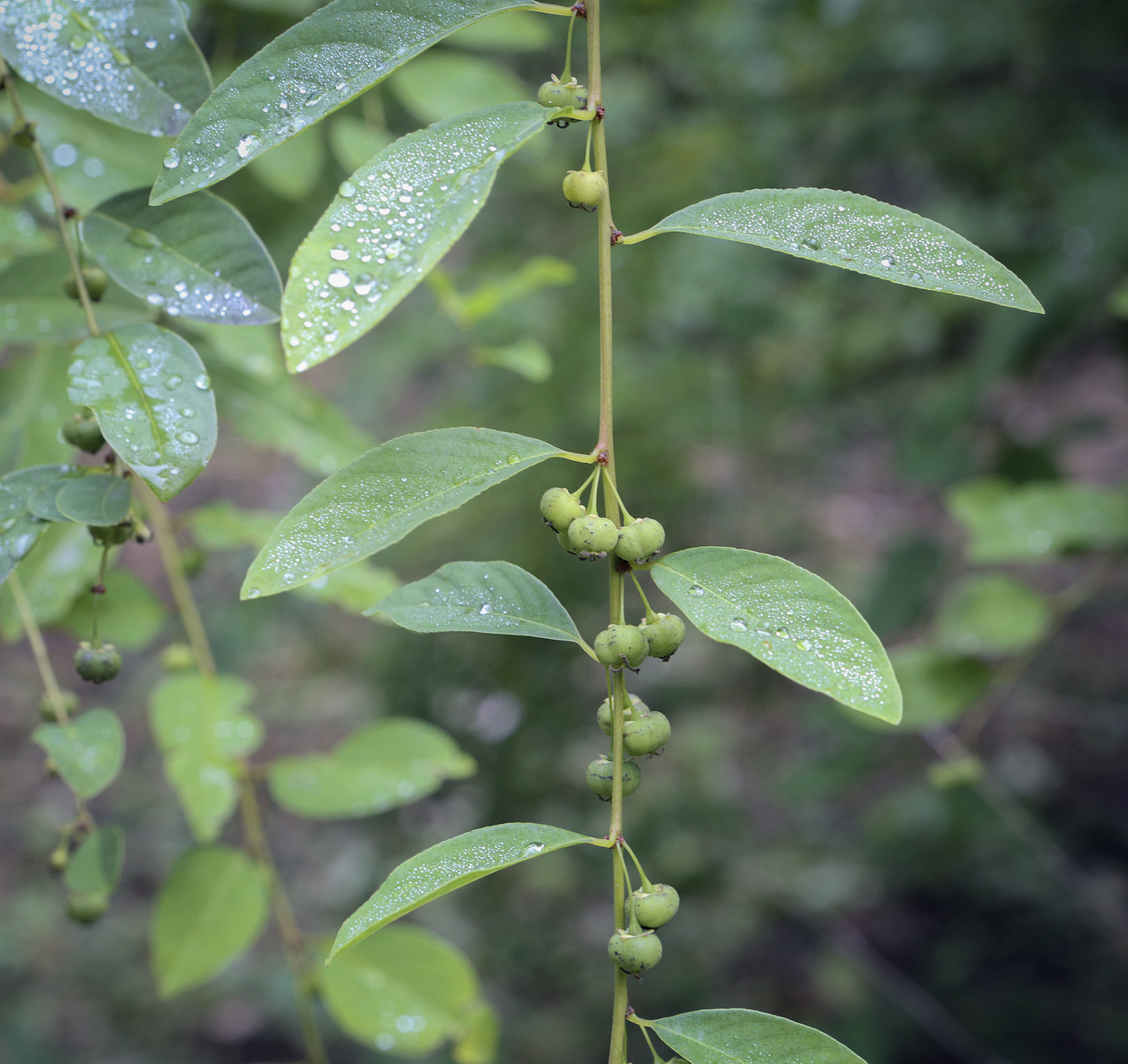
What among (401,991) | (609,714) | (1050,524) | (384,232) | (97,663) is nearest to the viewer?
(384,232)

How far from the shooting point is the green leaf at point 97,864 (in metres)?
0.75

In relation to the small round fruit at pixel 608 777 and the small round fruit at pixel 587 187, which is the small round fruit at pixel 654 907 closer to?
the small round fruit at pixel 608 777

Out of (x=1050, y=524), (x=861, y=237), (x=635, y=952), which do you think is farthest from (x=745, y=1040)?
(x=1050, y=524)

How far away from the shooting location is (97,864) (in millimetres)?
756

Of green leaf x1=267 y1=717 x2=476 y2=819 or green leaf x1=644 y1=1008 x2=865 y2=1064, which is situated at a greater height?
green leaf x1=644 y1=1008 x2=865 y2=1064

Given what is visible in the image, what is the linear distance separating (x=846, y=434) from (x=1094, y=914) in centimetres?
150

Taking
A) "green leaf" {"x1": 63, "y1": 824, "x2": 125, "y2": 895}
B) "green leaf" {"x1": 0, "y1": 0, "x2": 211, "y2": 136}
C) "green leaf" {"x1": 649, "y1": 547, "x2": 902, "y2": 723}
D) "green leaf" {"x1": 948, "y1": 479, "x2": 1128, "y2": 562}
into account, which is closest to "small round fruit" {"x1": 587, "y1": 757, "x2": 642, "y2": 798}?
"green leaf" {"x1": 649, "y1": 547, "x2": 902, "y2": 723}

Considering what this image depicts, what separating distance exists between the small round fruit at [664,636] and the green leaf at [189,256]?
321 mm

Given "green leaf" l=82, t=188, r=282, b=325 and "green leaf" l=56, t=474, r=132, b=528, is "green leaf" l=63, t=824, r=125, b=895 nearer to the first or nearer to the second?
"green leaf" l=56, t=474, r=132, b=528

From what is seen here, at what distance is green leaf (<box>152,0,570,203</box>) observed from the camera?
20.4 inches

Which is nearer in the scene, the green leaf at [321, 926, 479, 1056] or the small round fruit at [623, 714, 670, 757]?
the small round fruit at [623, 714, 670, 757]

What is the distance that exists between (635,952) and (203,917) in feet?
2.23

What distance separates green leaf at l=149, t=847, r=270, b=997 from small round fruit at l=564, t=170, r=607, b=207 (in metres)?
0.82

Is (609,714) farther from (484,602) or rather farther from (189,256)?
(189,256)
